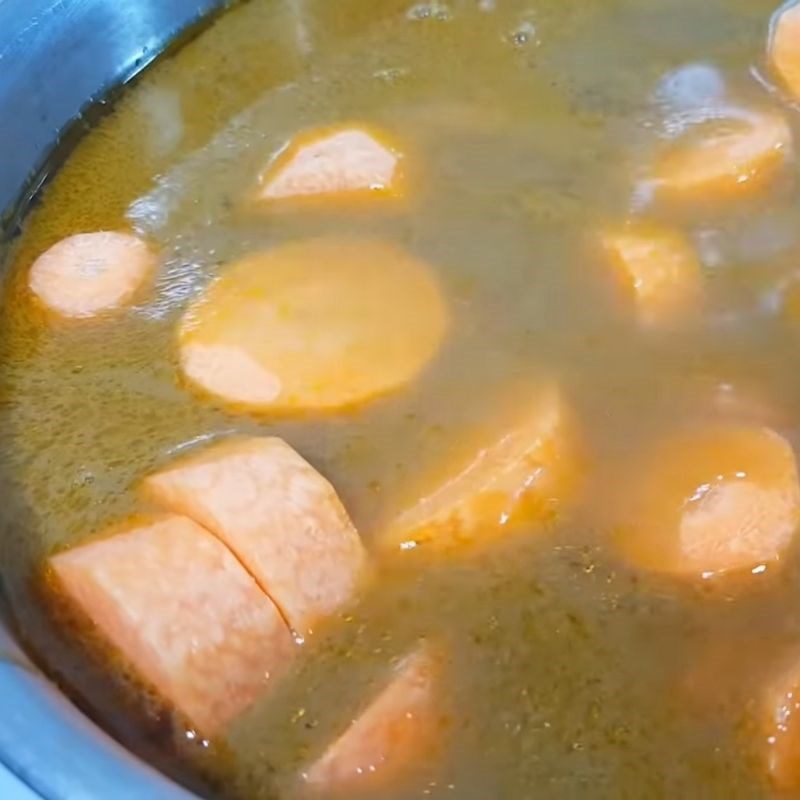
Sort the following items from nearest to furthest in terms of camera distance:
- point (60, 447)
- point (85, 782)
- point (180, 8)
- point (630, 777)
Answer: point (85, 782), point (630, 777), point (60, 447), point (180, 8)

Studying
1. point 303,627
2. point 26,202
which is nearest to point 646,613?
point 303,627

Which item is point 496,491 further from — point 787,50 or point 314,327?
point 787,50

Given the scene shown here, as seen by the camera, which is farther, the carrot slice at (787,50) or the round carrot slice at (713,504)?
the carrot slice at (787,50)

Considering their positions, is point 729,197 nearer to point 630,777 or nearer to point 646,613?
point 646,613

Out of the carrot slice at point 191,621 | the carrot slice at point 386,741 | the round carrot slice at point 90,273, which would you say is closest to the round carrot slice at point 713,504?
the carrot slice at point 386,741

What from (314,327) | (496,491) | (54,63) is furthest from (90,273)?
(496,491)

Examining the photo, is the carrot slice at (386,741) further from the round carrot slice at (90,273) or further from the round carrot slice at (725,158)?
the round carrot slice at (725,158)
